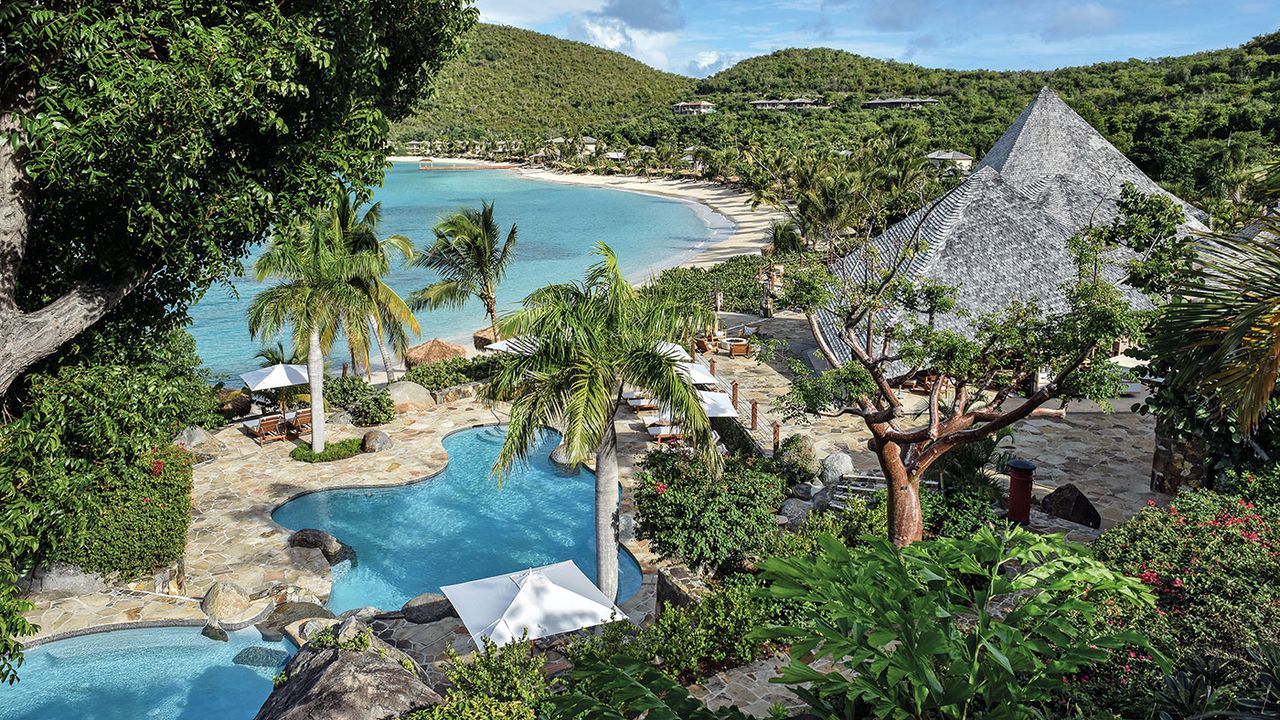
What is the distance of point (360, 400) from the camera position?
2061cm

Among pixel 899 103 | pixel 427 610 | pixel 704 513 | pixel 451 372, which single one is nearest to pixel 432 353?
pixel 451 372

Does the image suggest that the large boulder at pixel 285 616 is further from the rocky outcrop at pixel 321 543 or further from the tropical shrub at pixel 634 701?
the tropical shrub at pixel 634 701

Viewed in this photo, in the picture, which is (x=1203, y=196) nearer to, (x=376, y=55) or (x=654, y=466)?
(x=654, y=466)

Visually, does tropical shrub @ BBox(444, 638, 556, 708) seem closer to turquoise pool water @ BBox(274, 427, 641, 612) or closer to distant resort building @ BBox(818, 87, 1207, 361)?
turquoise pool water @ BBox(274, 427, 641, 612)

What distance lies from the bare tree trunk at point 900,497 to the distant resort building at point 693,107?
125m

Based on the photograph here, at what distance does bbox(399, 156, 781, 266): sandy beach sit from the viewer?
1996 inches

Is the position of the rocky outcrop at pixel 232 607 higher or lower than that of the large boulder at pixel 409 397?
lower

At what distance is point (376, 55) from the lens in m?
7.62

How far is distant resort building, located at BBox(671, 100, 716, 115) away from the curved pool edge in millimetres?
119110

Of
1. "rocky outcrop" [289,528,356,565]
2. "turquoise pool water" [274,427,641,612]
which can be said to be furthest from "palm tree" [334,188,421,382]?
"rocky outcrop" [289,528,356,565]

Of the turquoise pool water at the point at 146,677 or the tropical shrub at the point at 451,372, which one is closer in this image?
the turquoise pool water at the point at 146,677

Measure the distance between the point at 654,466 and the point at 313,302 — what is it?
903cm

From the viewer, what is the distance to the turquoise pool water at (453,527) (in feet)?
46.4

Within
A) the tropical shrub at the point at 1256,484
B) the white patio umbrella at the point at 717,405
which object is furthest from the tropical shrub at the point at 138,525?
the tropical shrub at the point at 1256,484
